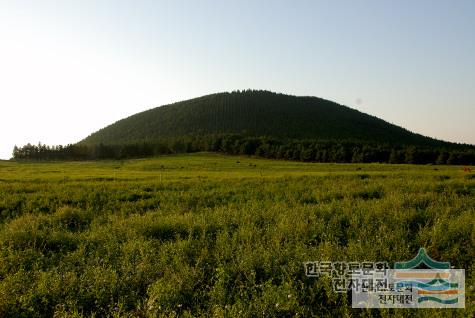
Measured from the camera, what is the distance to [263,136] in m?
122

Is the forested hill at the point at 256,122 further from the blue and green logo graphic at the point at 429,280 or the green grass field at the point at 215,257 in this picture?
the blue and green logo graphic at the point at 429,280

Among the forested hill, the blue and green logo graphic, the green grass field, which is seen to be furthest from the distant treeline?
the blue and green logo graphic

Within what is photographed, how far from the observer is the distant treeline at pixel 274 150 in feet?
299

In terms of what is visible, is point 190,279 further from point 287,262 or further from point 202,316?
point 287,262

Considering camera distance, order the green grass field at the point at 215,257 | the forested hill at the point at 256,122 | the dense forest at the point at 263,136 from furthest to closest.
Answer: the forested hill at the point at 256,122 < the dense forest at the point at 263,136 < the green grass field at the point at 215,257

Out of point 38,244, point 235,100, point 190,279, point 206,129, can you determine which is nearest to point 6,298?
point 190,279

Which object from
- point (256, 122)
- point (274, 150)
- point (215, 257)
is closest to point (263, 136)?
point (274, 150)

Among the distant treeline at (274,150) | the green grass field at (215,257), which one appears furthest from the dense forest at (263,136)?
the green grass field at (215,257)

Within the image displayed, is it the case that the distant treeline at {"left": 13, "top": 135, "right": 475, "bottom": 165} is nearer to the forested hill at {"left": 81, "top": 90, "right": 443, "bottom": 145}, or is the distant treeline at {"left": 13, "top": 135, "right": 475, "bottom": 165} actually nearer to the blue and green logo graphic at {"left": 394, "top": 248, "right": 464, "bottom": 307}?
the forested hill at {"left": 81, "top": 90, "right": 443, "bottom": 145}

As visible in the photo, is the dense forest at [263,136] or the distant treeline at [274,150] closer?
the distant treeline at [274,150]

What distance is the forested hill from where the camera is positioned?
148875 mm

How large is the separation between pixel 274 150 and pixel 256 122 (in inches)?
2452

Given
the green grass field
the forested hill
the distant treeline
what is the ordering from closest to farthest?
the green grass field → the distant treeline → the forested hill

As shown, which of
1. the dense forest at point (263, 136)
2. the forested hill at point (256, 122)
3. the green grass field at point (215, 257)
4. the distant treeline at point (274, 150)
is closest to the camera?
the green grass field at point (215, 257)
